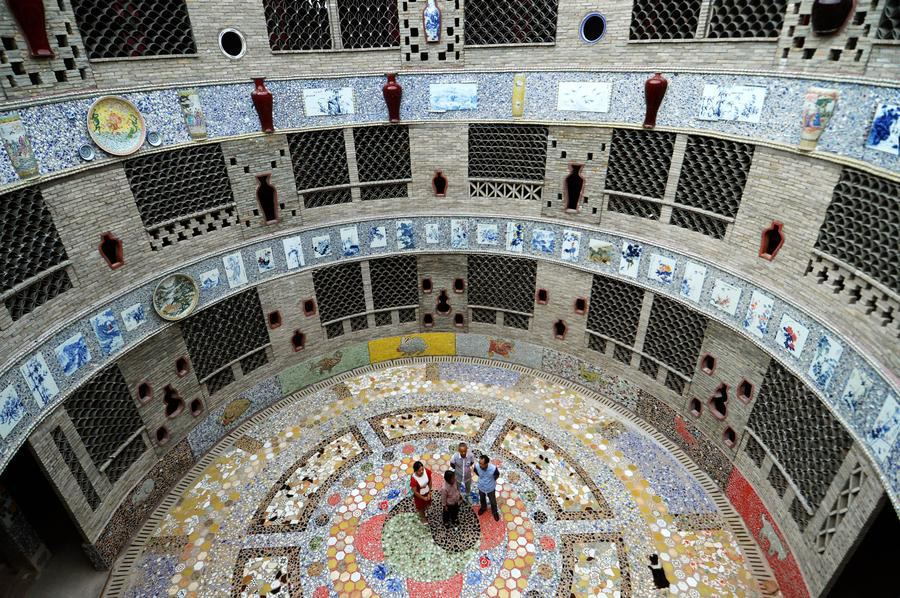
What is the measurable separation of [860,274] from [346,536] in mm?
10885

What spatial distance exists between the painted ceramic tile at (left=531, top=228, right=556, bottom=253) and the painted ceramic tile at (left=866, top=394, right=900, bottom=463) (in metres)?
7.91

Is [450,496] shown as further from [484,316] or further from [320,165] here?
[320,165]

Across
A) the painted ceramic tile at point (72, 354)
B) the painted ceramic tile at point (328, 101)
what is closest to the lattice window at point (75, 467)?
the painted ceramic tile at point (72, 354)

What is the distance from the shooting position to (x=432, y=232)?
15.0 meters

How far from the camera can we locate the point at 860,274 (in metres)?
8.55

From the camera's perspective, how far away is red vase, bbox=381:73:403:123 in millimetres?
12977

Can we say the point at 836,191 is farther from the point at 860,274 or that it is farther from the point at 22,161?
the point at 22,161

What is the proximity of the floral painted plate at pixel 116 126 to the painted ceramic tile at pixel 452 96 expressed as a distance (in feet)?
21.9

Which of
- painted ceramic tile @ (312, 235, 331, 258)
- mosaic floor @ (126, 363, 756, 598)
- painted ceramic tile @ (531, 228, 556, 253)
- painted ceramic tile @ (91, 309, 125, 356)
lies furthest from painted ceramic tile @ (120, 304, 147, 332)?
painted ceramic tile @ (531, 228, 556, 253)

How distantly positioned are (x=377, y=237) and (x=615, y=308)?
22.5 feet

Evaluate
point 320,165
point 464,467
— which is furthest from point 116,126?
point 464,467

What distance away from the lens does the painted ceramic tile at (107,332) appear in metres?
10.4

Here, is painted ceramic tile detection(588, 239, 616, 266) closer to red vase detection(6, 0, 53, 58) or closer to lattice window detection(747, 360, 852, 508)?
lattice window detection(747, 360, 852, 508)

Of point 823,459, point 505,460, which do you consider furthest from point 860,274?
point 505,460
